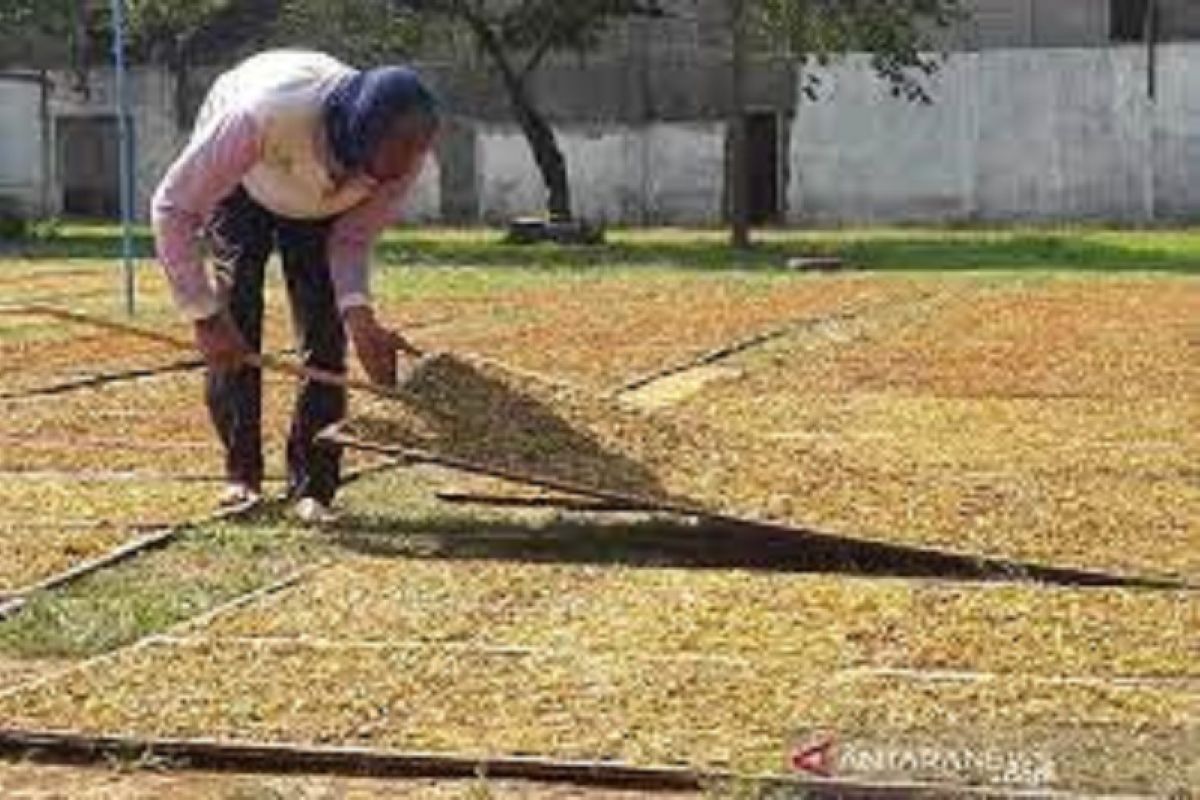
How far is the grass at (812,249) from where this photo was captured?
2825 cm

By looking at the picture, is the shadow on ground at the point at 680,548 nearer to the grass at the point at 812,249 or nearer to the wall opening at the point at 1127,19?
the grass at the point at 812,249

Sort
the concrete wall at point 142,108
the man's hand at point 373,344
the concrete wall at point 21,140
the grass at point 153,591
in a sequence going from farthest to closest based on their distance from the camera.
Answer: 1. the concrete wall at point 142,108
2. the concrete wall at point 21,140
3. the man's hand at point 373,344
4. the grass at point 153,591

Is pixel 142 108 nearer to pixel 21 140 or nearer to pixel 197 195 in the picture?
pixel 21 140

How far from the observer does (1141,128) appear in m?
39.3

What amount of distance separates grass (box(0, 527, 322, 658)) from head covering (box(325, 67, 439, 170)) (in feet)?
4.16

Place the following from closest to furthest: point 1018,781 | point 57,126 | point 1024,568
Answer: point 1018,781 < point 1024,568 < point 57,126

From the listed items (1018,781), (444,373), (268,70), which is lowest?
(1018,781)

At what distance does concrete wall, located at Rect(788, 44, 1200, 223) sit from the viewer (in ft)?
129

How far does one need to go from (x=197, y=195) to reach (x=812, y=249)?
960 inches

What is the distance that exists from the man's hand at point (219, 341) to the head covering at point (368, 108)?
68 centimetres

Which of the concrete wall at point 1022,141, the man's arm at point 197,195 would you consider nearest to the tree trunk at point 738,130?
the concrete wall at point 1022,141

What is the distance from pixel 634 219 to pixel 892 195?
14.9 ft

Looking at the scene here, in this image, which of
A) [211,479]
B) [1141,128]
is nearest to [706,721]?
[211,479]

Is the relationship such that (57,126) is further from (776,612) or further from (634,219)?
(776,612)
